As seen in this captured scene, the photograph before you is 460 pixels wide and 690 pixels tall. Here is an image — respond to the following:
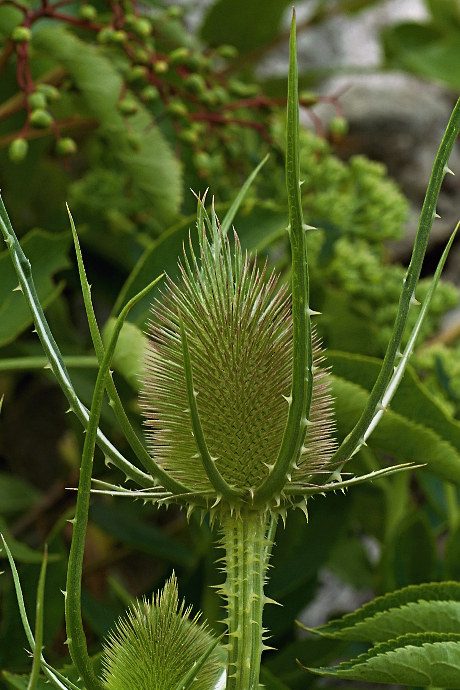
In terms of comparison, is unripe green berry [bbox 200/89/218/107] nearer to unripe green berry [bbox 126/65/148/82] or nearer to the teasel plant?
unripe green berry [bbox 126/65/148/82]

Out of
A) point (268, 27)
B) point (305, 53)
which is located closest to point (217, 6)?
point (268, 27)

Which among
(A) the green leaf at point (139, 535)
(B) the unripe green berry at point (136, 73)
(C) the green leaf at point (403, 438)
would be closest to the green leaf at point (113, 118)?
(B) the unripe green berry at point (136, 73)

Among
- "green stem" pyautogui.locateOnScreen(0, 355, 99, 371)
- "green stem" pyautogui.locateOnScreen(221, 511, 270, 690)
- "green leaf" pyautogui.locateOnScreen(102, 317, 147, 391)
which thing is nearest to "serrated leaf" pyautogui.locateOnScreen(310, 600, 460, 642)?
"green stem" pyautogui.locateOnScreen(221, 511, 270, 690)

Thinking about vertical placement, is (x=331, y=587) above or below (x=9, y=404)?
below

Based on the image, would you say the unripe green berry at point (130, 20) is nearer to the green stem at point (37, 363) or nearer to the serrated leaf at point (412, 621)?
the green stem at point (37, 363)

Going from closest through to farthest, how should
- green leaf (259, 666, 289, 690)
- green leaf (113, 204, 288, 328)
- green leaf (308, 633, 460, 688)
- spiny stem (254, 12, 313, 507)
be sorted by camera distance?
spiny stem (254, 12, 313, 507)
green leaf (308, 633, 460, 688)
green leaf (259, 666, 289, 690)
green leaf (113, 204, 288, 328)

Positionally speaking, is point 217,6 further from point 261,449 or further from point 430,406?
point 261,449
